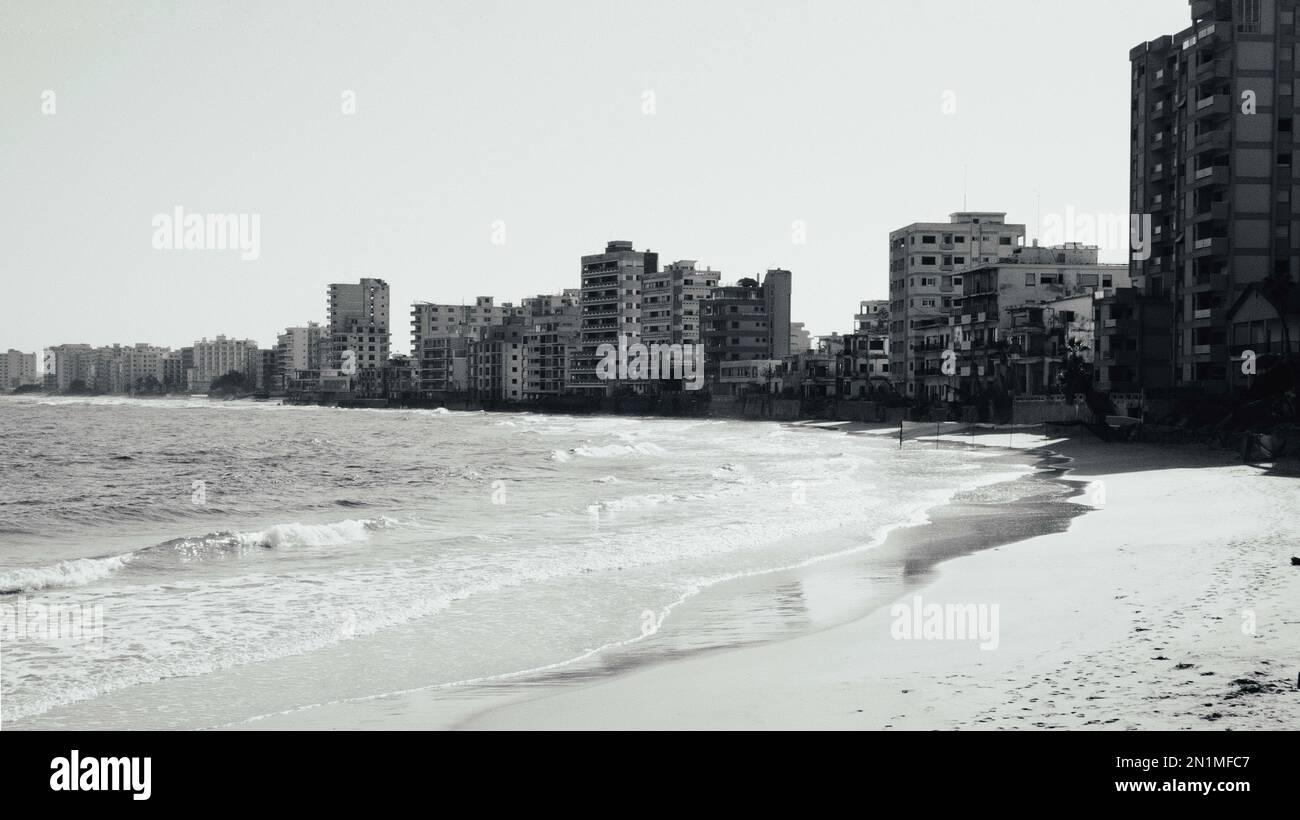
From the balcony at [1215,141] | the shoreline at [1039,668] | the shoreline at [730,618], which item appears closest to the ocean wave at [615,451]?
the shoreline at [730,618]

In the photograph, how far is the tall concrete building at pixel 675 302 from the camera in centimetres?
19100

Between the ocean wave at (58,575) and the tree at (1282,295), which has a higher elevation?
the tree at (1282,295)

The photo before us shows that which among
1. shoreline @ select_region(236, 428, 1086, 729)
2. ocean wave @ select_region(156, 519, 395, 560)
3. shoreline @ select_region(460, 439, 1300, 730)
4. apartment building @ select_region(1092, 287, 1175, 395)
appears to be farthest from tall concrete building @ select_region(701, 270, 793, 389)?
shoreline @ select_region(460, 439, 1300, 730)

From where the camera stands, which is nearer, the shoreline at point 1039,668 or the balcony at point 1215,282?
the shoreline at point 1039,668

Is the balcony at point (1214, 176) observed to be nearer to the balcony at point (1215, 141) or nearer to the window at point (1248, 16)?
the balcony at point (1215, 141)

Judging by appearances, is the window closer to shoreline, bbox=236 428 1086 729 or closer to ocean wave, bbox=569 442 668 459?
ocean wave, bbox=569 442 668 459

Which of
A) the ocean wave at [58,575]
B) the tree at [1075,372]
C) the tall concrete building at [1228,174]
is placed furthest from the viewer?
the tree at [1075,372]

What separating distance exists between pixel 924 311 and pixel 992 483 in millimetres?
88453

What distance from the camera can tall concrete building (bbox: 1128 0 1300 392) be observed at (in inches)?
2749

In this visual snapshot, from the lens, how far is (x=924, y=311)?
5054 inches

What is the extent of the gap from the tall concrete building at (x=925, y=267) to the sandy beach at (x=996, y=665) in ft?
354

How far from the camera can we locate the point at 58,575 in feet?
69.6

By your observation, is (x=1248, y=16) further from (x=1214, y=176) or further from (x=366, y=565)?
(x=366, y=565)
